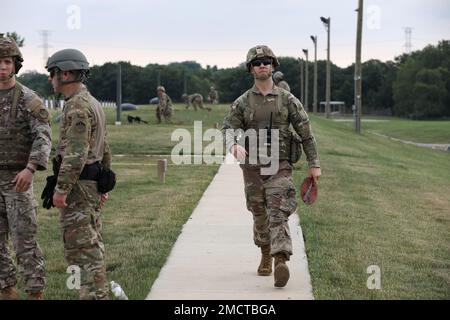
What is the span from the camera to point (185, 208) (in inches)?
457

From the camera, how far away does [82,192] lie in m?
5.68

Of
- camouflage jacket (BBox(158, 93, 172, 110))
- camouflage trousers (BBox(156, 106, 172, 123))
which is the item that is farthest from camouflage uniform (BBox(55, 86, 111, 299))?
camouflage trousers (BBox(156, 106, 172, 123))

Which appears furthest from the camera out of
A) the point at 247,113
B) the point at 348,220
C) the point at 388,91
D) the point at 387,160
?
the point at 388,91

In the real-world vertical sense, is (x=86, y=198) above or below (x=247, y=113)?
below

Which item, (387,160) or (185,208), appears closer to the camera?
(185,208)

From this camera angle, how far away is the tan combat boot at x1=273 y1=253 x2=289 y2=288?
684cm

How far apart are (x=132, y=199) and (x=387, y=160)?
13208mm

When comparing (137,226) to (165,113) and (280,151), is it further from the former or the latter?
(165,113)

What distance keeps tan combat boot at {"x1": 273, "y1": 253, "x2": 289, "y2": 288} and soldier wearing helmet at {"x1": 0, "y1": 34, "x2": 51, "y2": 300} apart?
194 cm

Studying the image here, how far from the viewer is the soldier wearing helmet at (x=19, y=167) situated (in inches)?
241

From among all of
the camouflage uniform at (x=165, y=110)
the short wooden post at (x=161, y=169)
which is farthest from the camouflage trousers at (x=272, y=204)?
the camouflage uniform at (x=165, y=110)

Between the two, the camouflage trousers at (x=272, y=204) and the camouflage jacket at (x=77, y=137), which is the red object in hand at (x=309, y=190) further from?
the camouflage jacket at (x=77, y=137)
